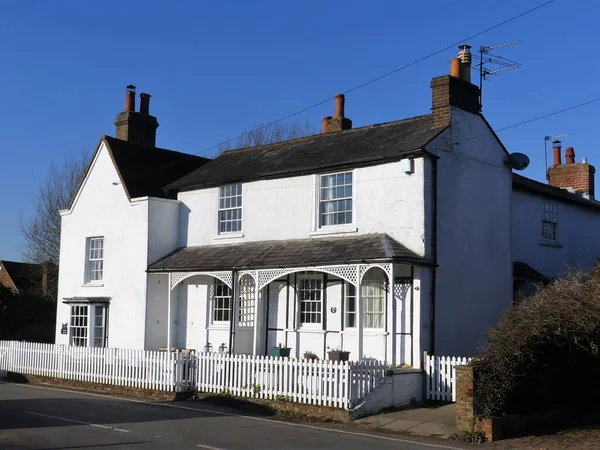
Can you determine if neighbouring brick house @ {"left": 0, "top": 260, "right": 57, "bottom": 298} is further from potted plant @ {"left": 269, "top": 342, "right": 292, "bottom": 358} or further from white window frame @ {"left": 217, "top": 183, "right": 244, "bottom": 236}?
potted plant @ {"left": 269, "top": 342, "right": 292, "bottom": 358}

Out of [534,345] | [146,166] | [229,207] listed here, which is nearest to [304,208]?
[229,207]

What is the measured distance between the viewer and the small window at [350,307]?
A: 19.5m

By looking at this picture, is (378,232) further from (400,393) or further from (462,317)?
(400,393)

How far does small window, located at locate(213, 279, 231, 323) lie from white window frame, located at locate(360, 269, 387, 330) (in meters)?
5.23

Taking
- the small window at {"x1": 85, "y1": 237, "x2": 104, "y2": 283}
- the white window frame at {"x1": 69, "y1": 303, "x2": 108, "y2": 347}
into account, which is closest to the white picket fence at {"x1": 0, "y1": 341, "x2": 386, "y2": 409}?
the white window frame at {"x1": 69, "y1": 303, "x2": 108, "y2": 347}

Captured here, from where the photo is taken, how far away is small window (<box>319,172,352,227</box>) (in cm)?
1994

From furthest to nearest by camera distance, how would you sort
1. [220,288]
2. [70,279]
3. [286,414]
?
[70,279] < [220,288] < [286,414]

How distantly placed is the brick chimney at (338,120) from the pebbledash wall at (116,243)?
5.88 meters

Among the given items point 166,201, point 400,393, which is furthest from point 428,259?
point 166,201

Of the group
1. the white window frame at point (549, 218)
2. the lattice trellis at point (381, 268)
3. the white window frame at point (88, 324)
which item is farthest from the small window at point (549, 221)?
the white window frame at point (88, 324)

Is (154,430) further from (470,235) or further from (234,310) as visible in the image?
(470,235)

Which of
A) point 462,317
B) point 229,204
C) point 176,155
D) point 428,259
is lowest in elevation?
point 462,317

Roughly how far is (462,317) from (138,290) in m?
10.6

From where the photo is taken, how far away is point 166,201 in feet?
79.5
